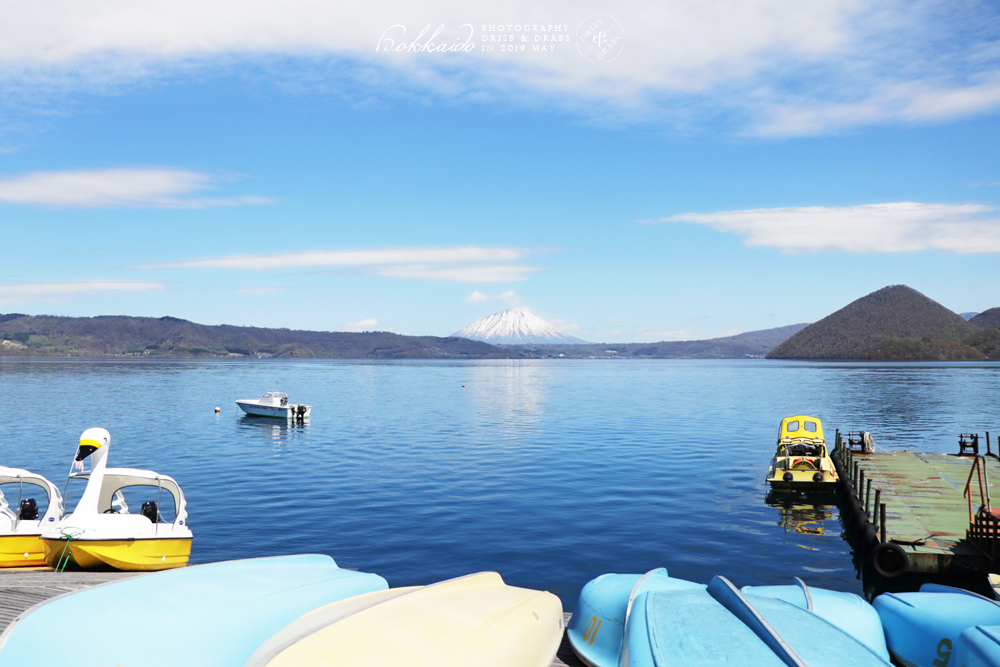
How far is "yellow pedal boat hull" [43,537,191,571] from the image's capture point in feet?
48.3

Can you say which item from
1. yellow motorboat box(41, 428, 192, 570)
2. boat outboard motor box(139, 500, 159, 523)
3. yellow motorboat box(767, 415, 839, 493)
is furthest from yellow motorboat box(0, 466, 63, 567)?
yellow motorboat box(767, 415, 839, 493)

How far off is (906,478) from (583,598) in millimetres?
22796

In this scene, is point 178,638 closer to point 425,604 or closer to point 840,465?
point 425,604

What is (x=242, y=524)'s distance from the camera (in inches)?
959

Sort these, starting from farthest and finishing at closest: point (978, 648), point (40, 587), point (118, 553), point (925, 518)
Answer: point (925, 518) < point (118, 553) < point (40, 587) < point (978, 648)

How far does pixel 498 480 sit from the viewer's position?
110 ft

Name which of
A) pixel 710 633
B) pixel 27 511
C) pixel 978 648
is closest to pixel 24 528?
pixel 27 511

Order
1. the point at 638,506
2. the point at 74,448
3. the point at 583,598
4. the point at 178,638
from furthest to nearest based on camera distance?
the point at 74,448 → the point at 638,506 → the point at 583,598 → the point at 178,638

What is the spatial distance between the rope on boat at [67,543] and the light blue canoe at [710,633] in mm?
10847

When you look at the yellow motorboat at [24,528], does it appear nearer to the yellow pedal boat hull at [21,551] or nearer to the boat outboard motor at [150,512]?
the yellow pedal boat hull at [21,551]

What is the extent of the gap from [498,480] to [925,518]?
18.3 metres

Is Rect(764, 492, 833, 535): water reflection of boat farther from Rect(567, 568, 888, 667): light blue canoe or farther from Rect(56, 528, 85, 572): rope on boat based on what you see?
Rect(56, 528, 85, 572): rope on boat

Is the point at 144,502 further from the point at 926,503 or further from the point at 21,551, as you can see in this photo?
the point at 926,503

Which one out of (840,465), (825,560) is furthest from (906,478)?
(825,560)
